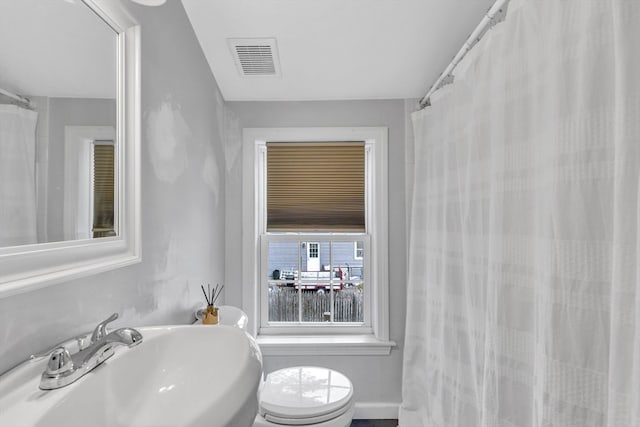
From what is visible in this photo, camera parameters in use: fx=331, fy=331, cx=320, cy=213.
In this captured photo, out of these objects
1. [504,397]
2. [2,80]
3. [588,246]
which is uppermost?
[2,80]

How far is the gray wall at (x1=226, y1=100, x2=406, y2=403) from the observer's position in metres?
2.05

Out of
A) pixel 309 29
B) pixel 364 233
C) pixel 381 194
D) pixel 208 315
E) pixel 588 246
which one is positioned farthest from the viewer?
pixel 364 233

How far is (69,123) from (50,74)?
0.11 metres

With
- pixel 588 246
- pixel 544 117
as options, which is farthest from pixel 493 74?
pixel 588 246

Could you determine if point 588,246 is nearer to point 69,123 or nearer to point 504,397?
point 504,397

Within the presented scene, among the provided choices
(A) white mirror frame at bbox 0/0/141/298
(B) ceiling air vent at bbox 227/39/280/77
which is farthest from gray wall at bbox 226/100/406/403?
(A) white mirror frame at bbox 0/0/141/298

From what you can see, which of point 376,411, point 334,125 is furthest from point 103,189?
point 376,411

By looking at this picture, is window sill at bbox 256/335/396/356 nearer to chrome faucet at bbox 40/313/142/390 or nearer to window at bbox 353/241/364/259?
window at bbox 353/241/364/259

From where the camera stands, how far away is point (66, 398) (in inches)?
22.5

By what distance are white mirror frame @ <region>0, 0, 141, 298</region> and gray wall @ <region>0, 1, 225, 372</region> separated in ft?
0.13

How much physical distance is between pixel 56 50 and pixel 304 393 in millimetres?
1444

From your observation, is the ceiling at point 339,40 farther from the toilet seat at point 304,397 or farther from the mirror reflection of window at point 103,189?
the toilet seat at point 304,397

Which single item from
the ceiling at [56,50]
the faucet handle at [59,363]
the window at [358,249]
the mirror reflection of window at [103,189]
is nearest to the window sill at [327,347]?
the window at [358,249]

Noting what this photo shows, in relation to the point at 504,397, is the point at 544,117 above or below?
above
